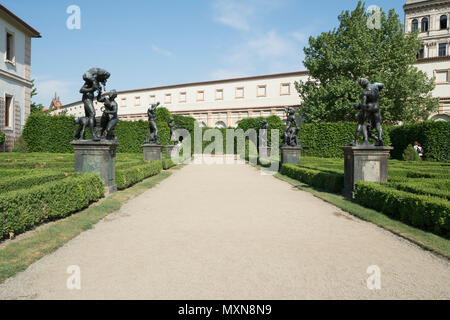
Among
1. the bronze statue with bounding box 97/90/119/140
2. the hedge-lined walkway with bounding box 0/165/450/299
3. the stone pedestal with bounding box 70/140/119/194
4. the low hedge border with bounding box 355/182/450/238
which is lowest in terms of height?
the hedge-lined walkway with bounding box 0/165/450/299

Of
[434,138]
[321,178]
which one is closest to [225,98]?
[434,138]

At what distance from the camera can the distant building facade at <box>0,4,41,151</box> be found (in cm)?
2156

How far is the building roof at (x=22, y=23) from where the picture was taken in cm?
2080

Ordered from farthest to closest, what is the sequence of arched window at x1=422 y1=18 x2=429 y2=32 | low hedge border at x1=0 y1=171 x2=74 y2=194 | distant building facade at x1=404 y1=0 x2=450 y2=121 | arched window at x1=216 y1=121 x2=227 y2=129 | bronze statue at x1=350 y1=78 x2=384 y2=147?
arched window at x1=216 y1=121 x2=227 y2=129
arched window at x1=422 y1=18 x2=429 y2=32
distant building facade at x1=404 y1=0 x2=450 y2=121
bronze statue at x1=350 y1=78 x2=384 y2=147
low hedge border at x1=0 y1=171 x2=74 y2=194

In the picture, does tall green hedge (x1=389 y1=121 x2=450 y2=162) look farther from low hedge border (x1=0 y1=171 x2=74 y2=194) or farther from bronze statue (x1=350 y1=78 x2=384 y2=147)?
low hedge border (x1=0 y1=171 x2=74 y2=194)

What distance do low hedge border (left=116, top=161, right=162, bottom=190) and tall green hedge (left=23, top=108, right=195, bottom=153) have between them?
13100 mm

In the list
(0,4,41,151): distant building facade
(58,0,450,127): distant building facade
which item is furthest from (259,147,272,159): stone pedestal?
(58,0,450,127): distant building facade

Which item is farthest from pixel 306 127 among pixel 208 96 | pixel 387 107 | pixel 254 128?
pixel 208 96

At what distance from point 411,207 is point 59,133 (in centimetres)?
2737

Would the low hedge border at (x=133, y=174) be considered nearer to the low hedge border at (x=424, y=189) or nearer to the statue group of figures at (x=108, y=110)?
the statue group of figures at (x=108, y=110)

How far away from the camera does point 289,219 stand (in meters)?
6.06

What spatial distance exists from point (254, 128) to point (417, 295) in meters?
37.7

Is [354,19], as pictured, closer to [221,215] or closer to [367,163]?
[367,163]

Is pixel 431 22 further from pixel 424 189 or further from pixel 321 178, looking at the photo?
pixel 424 189
